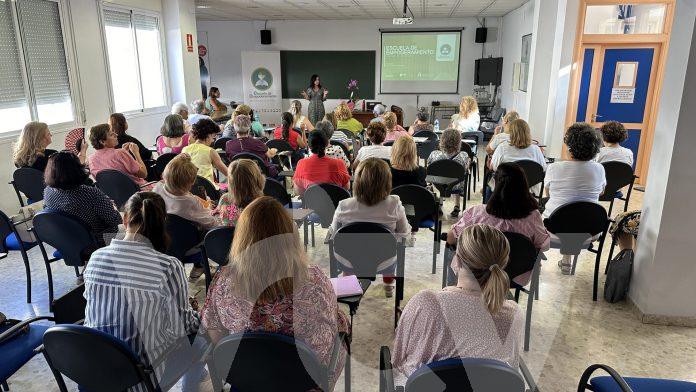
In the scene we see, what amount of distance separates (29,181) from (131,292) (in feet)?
10.8

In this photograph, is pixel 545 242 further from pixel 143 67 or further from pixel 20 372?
pixel 143 67

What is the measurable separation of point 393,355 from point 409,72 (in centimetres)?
1216

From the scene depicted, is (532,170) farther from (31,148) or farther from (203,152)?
(31,148)

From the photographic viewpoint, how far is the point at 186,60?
30.6 feet

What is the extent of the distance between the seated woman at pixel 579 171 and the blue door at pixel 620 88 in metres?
3.75

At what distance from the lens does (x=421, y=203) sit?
12.0 feet

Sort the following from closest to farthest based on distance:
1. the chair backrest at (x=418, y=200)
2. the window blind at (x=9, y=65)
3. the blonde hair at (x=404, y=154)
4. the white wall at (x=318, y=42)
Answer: the chair backrest at (x=418, y=200) → the blonde hair at (x=404, y=154) → the window blind at (x=9, y=65) → the white wall at (x=318, y=42)

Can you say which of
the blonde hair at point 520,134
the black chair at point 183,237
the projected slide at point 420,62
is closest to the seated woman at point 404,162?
the blonde hair at point 520,134

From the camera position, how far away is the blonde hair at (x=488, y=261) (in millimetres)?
1616

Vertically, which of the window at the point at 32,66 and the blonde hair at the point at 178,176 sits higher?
the window at the point at 32,66

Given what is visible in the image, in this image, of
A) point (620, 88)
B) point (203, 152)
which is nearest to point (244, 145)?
point (203, 152)

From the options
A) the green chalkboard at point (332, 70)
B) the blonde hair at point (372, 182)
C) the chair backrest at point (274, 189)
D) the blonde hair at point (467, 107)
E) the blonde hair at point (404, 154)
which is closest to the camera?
the blonde hair at point (372, 182)

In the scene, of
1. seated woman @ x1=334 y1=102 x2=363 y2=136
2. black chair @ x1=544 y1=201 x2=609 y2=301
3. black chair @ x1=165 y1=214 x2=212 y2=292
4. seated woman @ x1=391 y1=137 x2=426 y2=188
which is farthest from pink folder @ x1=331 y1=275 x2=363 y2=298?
seated woman @ x1=334 y1=102 x2=363 y2=136

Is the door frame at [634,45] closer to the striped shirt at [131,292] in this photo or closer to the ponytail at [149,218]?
the ponytail at [149,218]
